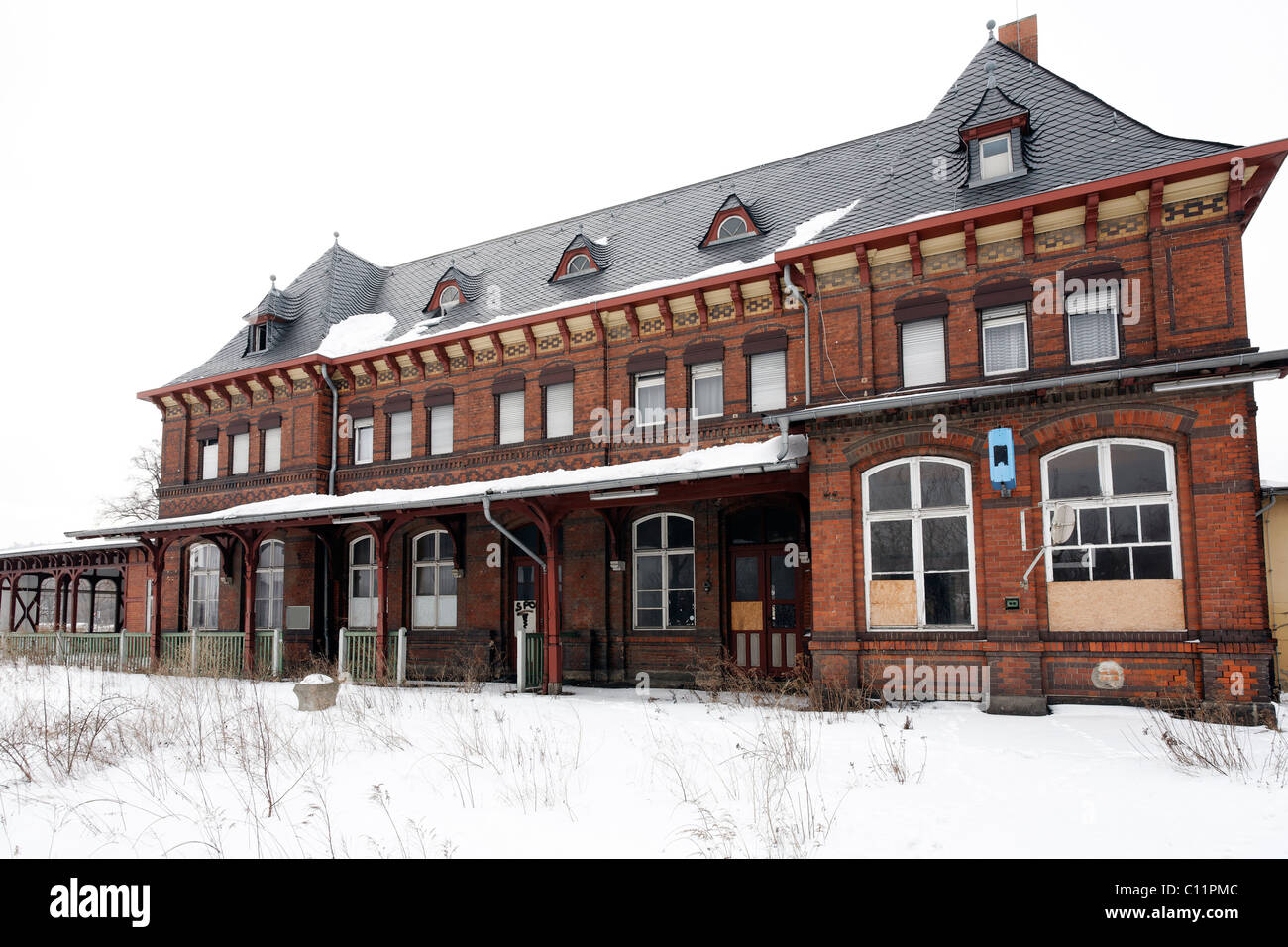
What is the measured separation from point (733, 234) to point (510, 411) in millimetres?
5707

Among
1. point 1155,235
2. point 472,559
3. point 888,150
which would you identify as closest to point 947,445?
point 1155,235

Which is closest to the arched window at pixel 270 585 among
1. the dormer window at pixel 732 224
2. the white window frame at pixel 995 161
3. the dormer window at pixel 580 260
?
the dormer window at pixel 580 260

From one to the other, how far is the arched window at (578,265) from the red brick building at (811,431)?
54 mm

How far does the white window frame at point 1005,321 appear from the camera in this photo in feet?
38.8

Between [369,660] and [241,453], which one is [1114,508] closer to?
[369,660]

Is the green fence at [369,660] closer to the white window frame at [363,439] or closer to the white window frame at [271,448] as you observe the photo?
the white window frame at [363,439]

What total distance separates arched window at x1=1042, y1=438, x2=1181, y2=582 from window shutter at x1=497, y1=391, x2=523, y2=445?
397 inches

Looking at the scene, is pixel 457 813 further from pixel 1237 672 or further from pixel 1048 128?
pixel 1048 128

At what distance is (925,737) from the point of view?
8812mm

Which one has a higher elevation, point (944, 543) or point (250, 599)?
point (944, 543)

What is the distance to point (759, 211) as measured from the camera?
16.8 m

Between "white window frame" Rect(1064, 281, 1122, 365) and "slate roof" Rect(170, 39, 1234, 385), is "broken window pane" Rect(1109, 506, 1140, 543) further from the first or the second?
"slate roof" Rect(170, 39, 1234, 385)

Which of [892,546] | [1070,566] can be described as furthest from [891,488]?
[1070,566]

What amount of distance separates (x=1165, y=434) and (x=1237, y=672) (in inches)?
112
